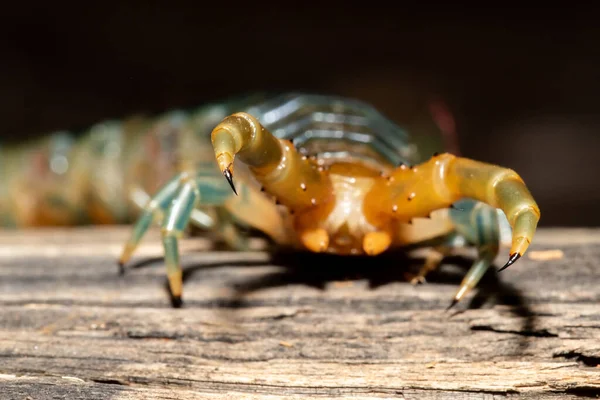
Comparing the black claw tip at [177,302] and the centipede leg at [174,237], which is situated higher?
the centipede leg at [174,237]

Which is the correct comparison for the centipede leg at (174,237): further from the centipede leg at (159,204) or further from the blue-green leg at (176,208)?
the centipede leg at (159,204)

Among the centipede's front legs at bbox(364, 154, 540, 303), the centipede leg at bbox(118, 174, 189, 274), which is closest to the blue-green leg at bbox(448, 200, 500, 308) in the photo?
the centipede's front legs at bbox(364, 154, 540, 303)

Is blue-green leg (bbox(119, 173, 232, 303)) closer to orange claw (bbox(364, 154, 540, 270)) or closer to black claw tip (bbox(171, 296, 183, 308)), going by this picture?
black claw tip (bbox(171, 296, 183, 308))

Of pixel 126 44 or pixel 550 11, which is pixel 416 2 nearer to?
pixel 550 11

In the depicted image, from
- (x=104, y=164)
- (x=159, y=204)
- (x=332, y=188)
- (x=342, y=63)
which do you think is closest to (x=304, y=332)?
(x=332, y=188)

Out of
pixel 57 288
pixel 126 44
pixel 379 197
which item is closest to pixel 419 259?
pixel 379 197

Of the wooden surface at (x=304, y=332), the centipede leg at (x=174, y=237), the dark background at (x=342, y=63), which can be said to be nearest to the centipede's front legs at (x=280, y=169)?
the wooden surface at (x=304, y=332)

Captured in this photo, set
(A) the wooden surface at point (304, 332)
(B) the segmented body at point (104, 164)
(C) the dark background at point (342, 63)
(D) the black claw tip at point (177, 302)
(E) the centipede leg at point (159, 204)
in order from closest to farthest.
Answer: (A) the wooden surface at point (304, 332)
(D) the black claw tip at point (177, 302)
(E) the centipede leg at point (159, 204)
(B) the segmented body at point (104, 164)
(C) the dark background at point (342, 63)

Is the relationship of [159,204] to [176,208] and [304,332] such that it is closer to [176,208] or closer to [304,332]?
[176,208]
